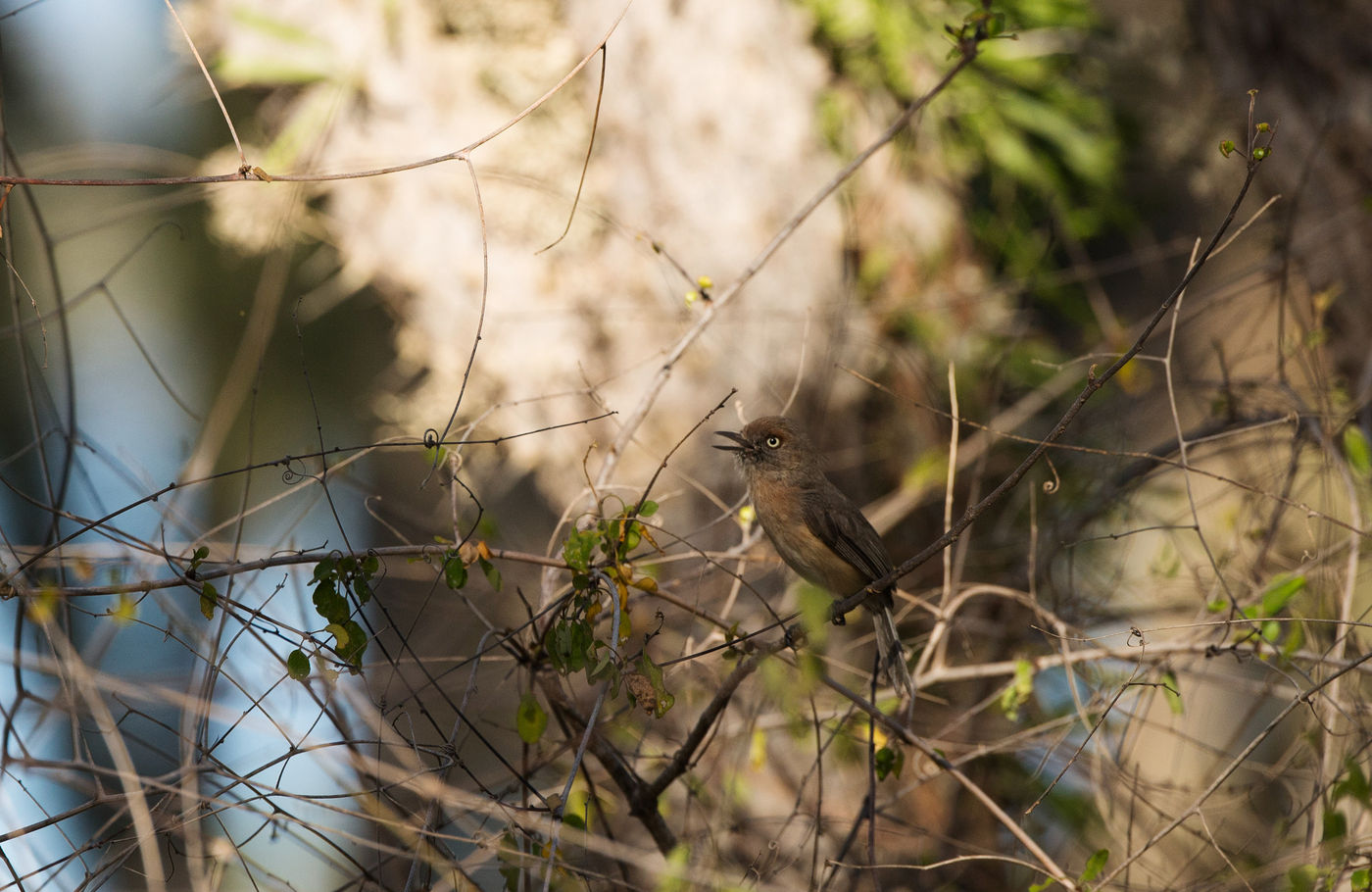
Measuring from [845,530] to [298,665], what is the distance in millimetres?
2233

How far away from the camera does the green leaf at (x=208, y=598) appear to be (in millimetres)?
2377

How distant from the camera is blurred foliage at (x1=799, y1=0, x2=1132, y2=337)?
5891 mm

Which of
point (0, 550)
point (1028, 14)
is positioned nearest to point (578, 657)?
point (0, 550)

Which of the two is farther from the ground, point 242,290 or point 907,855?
point 242,290

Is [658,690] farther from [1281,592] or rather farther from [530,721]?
[1281,592]

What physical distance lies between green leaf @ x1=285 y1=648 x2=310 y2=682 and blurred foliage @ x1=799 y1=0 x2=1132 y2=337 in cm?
437

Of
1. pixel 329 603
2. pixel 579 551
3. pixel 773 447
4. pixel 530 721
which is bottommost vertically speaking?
pixel 530 721

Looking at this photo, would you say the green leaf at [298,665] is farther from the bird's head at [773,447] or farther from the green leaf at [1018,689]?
the green leaf at [1018,689]

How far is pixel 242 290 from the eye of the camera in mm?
8086

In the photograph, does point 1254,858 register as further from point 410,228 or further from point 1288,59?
point 410,228

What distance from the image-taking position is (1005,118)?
20.0 feet

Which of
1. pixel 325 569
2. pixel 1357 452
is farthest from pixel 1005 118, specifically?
pixel 325 569

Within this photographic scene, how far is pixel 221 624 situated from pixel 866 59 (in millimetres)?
5034

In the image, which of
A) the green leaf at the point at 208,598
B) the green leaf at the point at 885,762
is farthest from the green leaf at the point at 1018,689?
the green leaf at the point at 208,598
